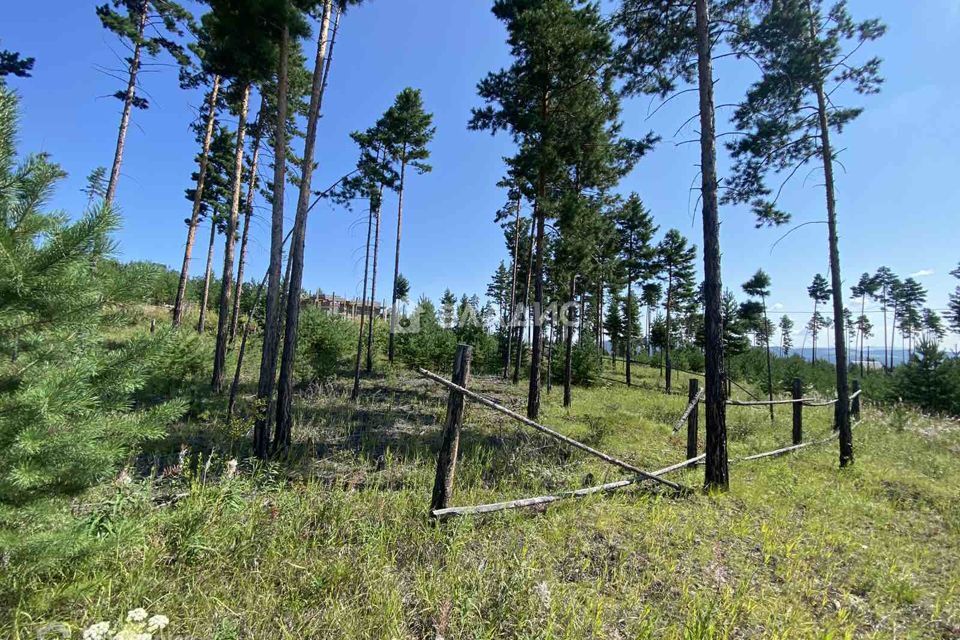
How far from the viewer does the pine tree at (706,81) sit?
5.07 meters

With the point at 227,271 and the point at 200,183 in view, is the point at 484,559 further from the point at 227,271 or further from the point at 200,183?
the point at 200,183

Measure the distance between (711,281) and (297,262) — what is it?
272 inches

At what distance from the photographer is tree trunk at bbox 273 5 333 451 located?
618cm

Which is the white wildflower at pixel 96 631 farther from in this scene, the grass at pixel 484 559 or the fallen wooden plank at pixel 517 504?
the fallen wooden plank at pixel 517 504

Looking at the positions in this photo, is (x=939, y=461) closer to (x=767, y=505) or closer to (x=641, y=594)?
(x=767, y=505)

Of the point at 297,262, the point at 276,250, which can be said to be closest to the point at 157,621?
the point at 297,262

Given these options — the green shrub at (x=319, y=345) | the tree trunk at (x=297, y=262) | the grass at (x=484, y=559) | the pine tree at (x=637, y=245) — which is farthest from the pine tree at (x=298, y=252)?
the pine tree at (x=637, y=245)

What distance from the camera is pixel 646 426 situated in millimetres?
9414

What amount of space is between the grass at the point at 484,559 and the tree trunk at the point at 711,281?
1.94ft

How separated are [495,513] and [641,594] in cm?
155

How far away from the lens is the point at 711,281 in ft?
16.9

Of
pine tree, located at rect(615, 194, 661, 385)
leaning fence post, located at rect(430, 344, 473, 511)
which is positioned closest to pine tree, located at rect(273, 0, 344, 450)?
leaning fence post, located at rect(430, 344, 473, 511)

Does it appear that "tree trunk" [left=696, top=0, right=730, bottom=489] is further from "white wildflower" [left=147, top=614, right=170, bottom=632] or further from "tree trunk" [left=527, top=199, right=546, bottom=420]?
"white wildflower" [left=147, top=614, right=170, bottom=632]

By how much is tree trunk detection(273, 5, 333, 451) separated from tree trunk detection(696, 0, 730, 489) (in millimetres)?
6537
